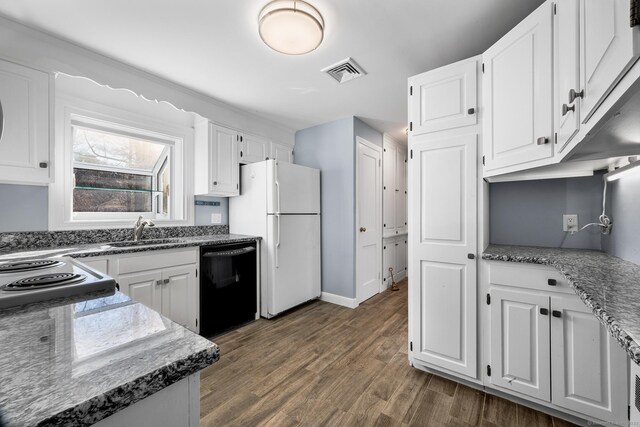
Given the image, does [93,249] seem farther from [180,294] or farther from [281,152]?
[281,152]

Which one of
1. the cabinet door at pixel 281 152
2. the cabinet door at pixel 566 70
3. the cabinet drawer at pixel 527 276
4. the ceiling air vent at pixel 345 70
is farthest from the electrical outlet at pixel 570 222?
the cabinet door at pixel 281 152

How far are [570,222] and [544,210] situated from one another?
0.52 feet

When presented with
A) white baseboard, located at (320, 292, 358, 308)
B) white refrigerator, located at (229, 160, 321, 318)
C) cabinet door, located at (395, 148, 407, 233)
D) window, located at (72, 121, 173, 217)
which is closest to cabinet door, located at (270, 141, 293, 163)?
white refrigerator, located at (229, 160, 321, 318)

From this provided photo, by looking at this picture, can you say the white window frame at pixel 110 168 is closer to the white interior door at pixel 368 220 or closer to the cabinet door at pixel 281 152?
the cabinet door at pixel 281 152

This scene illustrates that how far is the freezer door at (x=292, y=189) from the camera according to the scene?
294 cm

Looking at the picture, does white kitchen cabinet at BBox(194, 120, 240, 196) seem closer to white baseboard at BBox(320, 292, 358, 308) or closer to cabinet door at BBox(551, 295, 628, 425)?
white baseboard at BBox(320, 292, 358, 308)

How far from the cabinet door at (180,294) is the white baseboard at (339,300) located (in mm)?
1619

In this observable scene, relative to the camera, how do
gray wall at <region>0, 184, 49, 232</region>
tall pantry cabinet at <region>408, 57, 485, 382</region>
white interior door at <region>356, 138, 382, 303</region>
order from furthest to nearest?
white interior door at <region>356, 138, 382, 303</region> < gray wall at <region>0, 184, 49, 232</region> < tall pantry cabinet at <region>408, 57, 485, 382</region>

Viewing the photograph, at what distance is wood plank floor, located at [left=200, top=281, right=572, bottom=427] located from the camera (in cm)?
155

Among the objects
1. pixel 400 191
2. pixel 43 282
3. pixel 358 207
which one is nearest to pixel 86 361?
pixel 43 282

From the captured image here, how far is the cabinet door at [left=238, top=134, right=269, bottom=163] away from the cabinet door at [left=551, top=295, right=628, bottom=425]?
120 inches

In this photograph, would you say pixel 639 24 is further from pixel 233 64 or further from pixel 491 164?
pixel 233 64

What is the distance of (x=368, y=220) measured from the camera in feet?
11.8

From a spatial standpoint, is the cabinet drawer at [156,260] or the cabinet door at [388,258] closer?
the cabinet drawer at [156,260]
